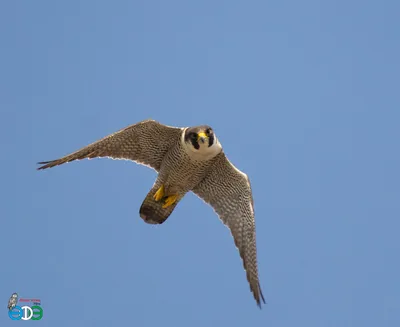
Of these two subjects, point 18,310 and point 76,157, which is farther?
point 18,310

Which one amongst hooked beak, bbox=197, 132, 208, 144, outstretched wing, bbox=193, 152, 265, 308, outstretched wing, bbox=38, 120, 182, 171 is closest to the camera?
hooked beak, bbox=197, 132, 208, 144

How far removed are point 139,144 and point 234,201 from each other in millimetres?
2069

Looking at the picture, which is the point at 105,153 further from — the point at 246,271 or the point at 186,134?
the point at 246,271

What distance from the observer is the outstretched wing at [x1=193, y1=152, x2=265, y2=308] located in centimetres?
1210

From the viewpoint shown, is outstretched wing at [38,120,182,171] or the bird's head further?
outstretched wing at [38,120,182,171]

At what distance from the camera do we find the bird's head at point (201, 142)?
36.2 feet

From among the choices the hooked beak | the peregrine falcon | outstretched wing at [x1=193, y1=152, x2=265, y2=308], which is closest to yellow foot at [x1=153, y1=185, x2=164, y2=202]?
the peregrine falcon

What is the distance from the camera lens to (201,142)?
11.1 meters

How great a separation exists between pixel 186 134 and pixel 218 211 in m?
1.92

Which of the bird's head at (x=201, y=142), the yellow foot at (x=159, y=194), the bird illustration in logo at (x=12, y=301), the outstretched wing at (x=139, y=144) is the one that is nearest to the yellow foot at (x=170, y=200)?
the yellow foot at (x=159, y=194)

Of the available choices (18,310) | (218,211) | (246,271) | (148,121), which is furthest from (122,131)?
(18,310)

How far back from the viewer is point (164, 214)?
11914mm

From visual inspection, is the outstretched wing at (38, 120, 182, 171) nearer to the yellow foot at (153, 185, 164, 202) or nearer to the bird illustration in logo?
the yellow foot at (153, 185, 164, 202)

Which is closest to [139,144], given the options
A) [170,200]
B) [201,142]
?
[170,200]
